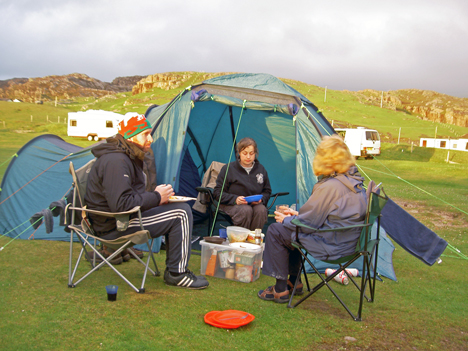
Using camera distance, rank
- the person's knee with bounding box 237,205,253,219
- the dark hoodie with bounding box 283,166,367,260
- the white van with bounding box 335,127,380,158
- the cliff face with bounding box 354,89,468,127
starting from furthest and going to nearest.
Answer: the cliff face with bounding box 354,89,468,127
the white van with bounding box 335,127,380,158
the person's knee with bounding box 237,205,253,219
the dark hoodie with bounding box 283,166,367,260

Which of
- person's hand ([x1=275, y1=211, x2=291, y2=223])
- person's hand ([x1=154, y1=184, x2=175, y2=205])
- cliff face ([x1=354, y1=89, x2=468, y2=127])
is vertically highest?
cliff face ([x1=354, y1=89, x2=468, y2=127])

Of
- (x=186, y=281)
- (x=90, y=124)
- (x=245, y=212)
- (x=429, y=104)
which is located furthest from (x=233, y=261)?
(x=429, y=104)

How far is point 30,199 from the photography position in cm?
459

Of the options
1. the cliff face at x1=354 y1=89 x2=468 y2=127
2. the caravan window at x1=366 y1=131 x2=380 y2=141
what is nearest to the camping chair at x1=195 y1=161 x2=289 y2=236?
the caravan window at x1=366 y1=131 x2=380 y2=141

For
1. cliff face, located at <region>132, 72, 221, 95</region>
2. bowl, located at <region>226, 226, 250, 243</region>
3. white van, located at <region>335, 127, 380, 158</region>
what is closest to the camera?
bowl, located at <region>226, 226, 250, 243</region>

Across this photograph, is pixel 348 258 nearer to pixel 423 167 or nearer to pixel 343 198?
pixel 343 198

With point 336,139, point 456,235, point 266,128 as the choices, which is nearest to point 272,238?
point 336,139

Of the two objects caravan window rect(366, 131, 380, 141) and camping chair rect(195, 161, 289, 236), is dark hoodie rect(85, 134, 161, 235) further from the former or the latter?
caravan window rect(366, 131, 380, 141)

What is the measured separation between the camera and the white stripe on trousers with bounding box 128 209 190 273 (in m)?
3.02

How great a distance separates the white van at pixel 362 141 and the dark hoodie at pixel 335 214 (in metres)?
19.7

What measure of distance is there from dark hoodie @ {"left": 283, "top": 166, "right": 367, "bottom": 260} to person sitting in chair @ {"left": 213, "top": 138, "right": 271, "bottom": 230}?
1.64m

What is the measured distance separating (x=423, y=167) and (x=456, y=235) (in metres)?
10.8

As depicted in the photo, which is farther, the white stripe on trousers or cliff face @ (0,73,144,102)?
cliff face @ (0,73,144,102)

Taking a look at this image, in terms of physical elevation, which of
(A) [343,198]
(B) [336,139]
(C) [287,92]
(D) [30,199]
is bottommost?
(D) [30,199]
